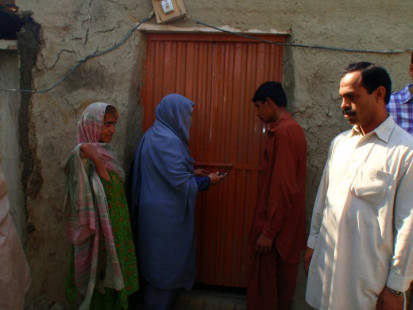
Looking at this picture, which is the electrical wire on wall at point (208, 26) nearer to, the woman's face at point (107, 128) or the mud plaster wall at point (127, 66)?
the mud plaster wall at point (127, 66)

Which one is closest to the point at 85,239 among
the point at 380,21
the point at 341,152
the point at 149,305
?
the point at 149,305

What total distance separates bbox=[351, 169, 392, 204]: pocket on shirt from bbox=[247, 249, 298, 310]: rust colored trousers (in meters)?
0.93

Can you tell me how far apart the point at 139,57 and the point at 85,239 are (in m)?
1.58

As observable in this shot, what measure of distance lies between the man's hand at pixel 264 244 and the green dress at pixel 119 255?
36.5 inches

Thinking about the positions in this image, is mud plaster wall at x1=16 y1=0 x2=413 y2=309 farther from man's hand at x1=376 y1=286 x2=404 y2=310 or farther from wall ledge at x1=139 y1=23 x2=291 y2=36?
man's hand at x1=376 y1=286 x2=404 y2=310

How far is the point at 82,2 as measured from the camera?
2896 mm

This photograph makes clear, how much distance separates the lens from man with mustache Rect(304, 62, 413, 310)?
1499mm

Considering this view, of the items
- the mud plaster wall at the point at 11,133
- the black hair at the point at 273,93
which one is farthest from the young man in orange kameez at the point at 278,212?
the mud plaster wall at the point at 11,133

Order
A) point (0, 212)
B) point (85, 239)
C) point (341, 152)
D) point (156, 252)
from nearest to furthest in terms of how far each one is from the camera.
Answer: point (341, 152) → point (0, 212) → point (85, 239) → point (156, 252)

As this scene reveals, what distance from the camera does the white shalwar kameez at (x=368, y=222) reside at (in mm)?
1493

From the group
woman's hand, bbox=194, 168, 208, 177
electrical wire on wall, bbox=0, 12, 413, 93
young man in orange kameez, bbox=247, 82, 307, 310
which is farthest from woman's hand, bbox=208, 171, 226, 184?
electrical wire on wall, bbox=0, 12, 413, 93

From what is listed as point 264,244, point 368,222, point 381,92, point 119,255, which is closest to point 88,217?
point 119,255

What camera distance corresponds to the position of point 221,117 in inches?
116

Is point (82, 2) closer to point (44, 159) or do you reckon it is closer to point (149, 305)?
point (44, 159)
